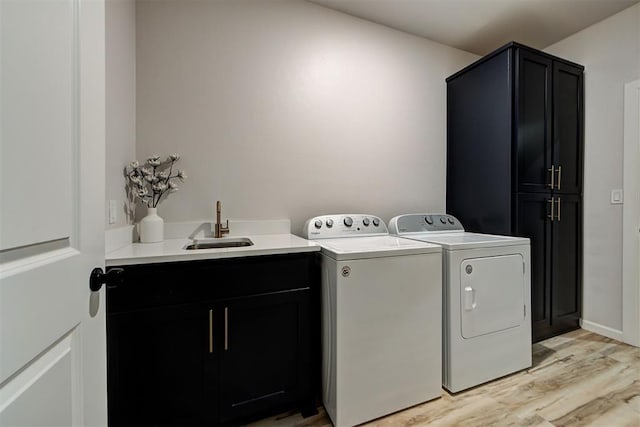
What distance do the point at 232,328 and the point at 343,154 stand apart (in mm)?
1536

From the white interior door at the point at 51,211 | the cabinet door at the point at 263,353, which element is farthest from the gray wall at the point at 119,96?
the cabinet door at the point at 263,353

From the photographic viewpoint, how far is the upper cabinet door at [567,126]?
229cm

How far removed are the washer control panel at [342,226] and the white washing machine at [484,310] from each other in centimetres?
48

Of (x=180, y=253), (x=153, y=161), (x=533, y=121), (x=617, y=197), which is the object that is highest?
(x=533, y=121)

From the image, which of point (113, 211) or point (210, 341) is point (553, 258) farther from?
point (113, 211)

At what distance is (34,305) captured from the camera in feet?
1.65

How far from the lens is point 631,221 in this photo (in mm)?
2186

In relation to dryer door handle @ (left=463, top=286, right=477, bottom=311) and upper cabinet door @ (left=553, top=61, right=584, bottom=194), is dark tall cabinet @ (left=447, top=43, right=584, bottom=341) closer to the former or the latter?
upper cabinet door @ (left=553, top=61, right=584, bottom=194)

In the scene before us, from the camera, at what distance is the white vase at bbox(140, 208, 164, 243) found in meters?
1.60

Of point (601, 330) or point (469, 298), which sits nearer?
point (469, 298)

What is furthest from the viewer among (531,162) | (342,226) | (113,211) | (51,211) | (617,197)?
(617,197)

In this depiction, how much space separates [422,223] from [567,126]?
5.00ft

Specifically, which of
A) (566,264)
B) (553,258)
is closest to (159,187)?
(553,258)

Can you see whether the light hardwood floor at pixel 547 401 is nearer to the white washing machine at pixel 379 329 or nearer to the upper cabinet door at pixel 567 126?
the white washing machine at pixel 379 329
